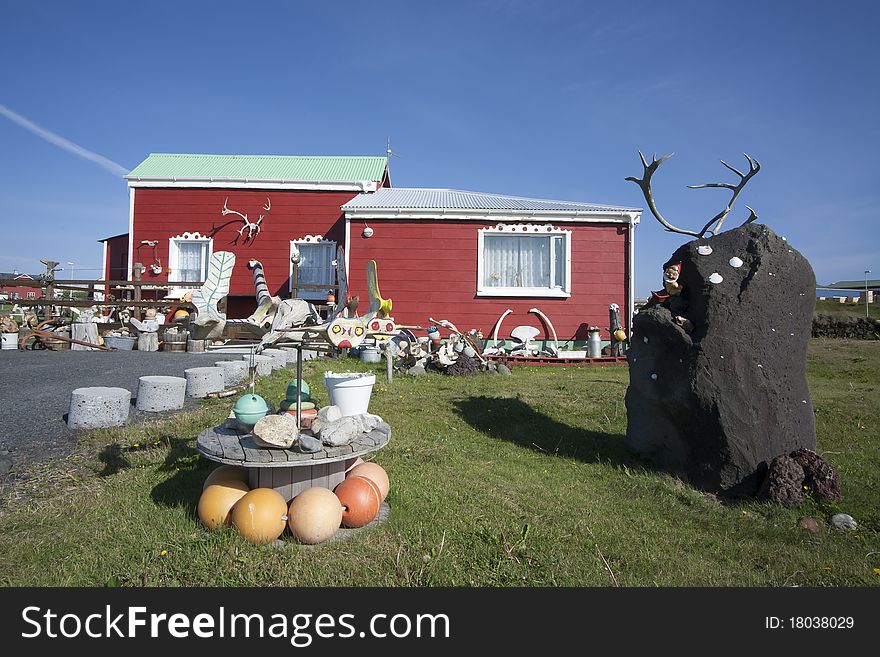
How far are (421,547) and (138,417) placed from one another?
4.44m

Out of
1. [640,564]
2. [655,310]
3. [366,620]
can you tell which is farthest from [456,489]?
[655,310]

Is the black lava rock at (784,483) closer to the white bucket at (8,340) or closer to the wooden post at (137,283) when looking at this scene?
the wooden post at (137,283)

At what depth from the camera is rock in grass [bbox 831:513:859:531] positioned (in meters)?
3.63

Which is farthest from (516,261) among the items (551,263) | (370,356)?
(370,356)

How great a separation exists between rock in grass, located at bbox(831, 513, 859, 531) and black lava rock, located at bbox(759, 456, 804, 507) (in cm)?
28

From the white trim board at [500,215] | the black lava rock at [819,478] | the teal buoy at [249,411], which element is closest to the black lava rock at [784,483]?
the black lava rock at [819,478]

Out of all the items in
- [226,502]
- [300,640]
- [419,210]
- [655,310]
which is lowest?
[300,640]

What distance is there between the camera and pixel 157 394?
6.35 meters

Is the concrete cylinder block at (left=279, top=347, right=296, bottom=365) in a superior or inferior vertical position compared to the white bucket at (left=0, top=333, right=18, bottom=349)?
inferior

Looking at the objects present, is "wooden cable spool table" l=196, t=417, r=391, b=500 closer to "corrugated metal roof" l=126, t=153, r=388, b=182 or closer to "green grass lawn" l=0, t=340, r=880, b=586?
"green grass lawn" l=0, t=340, r=880, b=586

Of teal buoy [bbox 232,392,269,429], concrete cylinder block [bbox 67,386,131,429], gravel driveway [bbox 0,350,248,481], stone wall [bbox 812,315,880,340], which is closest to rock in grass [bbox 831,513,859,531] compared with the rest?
teal buoy [bbox 232,392,269,429]

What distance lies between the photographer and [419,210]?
13.0 metres

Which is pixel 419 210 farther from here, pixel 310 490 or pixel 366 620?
pixel 366 620

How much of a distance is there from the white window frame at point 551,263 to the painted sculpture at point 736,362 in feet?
26.8
